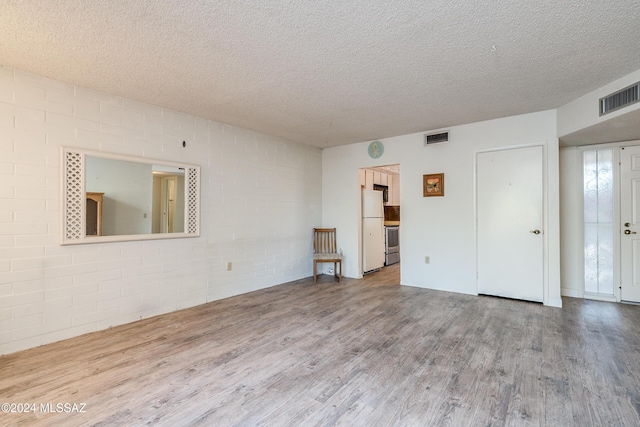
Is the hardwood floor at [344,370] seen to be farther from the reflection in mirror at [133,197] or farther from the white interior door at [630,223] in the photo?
the reflection in mirror at [133,197]

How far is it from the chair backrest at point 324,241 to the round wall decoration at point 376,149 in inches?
61.4

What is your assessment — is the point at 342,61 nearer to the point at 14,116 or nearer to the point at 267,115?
the point at 267,115

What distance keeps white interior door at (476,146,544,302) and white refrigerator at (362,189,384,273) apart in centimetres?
204

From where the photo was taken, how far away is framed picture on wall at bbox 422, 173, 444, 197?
176 inches

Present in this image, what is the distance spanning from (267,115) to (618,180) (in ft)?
15.9

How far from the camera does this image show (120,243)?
10.4 ft

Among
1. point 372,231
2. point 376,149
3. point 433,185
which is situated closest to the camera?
point 433,185

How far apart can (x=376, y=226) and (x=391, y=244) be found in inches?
37.3

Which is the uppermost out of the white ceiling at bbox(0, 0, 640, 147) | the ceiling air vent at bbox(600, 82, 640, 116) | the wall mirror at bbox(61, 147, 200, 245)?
the white ceiling at bbox(0, 0, 640, 147)

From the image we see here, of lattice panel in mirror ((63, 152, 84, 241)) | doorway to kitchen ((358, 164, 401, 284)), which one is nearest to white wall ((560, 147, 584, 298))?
doorway to kitchen ((358, 164, 401, 284))

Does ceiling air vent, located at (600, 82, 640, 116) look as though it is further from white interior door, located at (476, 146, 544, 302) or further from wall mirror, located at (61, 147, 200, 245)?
wall mirror, located at (61, 147, 200, 245)

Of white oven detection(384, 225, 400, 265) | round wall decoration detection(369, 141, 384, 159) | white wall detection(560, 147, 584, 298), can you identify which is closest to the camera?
white wall detection(560, 147, 584, 298)

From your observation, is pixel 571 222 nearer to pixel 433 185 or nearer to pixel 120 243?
pixel 433 185

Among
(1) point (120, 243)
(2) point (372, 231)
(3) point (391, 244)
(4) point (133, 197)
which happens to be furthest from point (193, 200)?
(3) point (391, 244)
